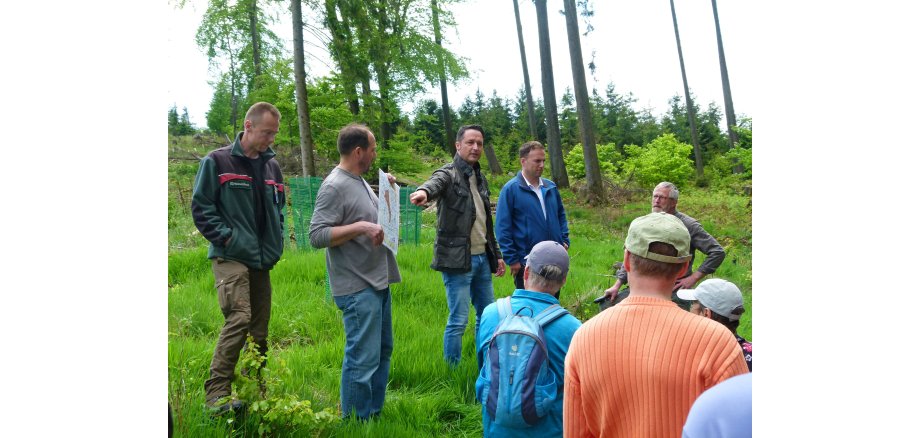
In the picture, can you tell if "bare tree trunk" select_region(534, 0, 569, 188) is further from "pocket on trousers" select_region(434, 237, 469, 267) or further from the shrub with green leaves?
"pocket on trousers" select_region(434, 237, 469, 267)

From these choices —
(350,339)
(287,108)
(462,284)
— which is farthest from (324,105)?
(350,339)

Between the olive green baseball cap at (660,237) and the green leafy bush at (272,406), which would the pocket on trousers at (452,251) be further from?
the olive green baseball cap at (660,237)

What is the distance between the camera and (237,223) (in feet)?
9.78

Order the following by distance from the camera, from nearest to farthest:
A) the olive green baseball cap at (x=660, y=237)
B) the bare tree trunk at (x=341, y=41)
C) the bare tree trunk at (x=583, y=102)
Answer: the olive green baseball cap at (x=660, y=237) < the bare tree trunk at (x=341, y=41) < the bare tree trunk at (x=583, y=102)

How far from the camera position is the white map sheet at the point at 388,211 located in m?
3.05

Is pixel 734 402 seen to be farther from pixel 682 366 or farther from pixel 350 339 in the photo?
pixel 350 339

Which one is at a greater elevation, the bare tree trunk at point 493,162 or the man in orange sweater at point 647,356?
the bare tree trunk at point 493,162

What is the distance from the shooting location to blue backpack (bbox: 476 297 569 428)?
2031 millimetres

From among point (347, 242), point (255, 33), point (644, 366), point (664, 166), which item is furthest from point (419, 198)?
point (664, 166)

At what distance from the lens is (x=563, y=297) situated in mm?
5871

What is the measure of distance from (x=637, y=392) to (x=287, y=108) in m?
10.5

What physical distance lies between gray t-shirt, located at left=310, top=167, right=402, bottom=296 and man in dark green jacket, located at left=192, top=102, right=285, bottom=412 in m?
0.35

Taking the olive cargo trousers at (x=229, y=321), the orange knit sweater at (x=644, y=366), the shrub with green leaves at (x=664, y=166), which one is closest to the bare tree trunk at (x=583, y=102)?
the shrub with green leaves at (x=664, y=166)

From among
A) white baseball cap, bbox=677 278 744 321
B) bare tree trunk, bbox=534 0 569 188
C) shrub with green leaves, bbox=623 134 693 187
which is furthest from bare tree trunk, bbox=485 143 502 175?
white baseball cap, bbox=677 278 744 321
